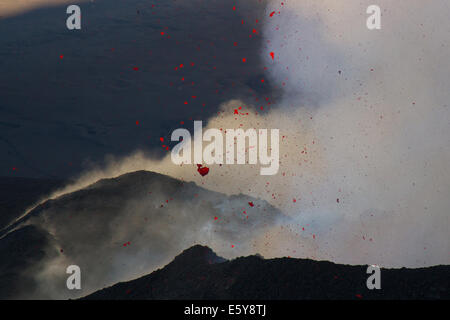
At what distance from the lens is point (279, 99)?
36031 millimetres

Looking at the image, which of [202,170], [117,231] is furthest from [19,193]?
[202,170]

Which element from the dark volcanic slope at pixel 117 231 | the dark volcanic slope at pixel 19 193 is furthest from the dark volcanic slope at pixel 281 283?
the dark volcanic slope at pixel 19 193

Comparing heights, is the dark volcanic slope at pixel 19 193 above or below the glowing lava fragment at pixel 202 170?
below

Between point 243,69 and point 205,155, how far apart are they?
2240cm

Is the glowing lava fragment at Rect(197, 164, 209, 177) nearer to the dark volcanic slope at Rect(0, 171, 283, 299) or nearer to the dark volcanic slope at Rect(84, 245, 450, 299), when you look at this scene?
the dark volcanic slope at Rect(0, 171, 283, 299)

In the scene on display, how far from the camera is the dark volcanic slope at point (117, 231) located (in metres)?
15.7

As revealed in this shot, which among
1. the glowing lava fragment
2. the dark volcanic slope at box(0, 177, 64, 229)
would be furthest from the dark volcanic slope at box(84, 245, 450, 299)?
the glowing lava fragment

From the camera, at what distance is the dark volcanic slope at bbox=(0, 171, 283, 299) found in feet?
51.6

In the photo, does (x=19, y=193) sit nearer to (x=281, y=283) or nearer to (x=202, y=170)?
(x=202, y=170)

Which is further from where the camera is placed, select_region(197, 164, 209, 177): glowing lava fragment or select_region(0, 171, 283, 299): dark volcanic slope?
select_region(197, 164, 209, 177): glowing lava fragment

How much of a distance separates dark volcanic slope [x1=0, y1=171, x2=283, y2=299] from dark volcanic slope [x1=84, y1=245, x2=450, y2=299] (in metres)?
2.89

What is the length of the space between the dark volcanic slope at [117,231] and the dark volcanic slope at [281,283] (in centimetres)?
289

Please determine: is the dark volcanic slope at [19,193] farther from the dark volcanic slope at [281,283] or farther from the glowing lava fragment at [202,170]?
the dark volcanic slope at [281,283]

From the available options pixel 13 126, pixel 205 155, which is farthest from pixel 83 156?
pixel 205 155
